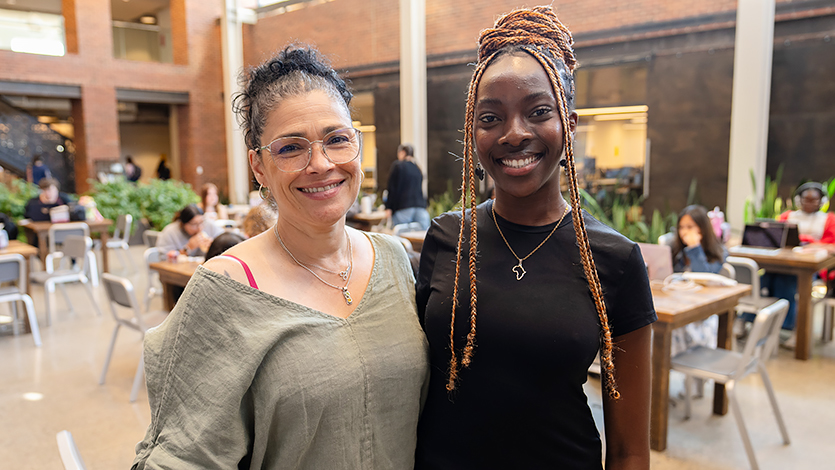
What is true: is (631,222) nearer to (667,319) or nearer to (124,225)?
(667,319)

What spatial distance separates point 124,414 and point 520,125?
3.59m

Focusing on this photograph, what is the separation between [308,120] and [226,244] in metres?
2.09

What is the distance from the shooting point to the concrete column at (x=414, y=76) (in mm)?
10219

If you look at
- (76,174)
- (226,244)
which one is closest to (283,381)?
(226,244)

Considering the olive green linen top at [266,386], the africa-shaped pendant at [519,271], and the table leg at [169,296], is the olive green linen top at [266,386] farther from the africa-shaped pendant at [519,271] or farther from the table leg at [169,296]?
the table leg at [169,296]

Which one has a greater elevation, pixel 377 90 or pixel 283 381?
pixel 377 90

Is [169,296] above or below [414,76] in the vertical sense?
below

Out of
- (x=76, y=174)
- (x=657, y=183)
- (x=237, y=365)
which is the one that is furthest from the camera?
(x=76, y=174)

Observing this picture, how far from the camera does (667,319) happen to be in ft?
9.43

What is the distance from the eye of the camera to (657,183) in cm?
790

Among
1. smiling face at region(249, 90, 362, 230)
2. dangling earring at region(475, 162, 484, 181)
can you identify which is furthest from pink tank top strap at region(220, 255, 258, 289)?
dangling earring at region(475, 162, 484, 181)

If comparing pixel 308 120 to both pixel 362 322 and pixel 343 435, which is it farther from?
pixel 343 435

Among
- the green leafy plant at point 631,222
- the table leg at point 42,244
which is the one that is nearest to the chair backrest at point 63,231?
the table leg at point 42,244

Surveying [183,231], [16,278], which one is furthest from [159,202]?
[183,231]
